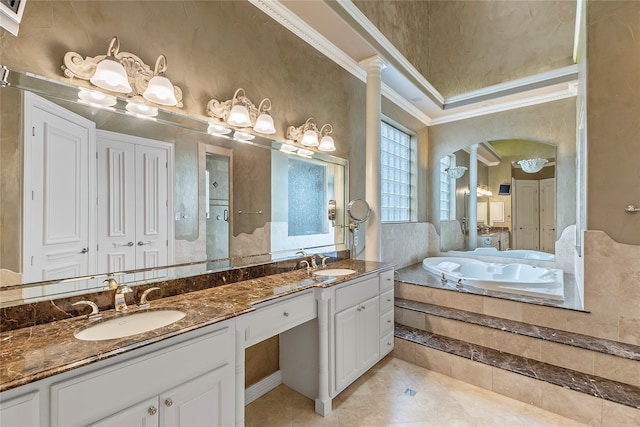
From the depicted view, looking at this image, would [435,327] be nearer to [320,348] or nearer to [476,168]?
[320,348]

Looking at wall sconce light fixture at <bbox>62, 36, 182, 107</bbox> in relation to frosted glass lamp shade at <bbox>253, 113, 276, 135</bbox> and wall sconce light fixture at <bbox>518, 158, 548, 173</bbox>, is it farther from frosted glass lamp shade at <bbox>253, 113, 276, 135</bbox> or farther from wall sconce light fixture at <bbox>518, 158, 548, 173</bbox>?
wall sconce light fixture at <bbox>518, 158, 548, 173</bbox>

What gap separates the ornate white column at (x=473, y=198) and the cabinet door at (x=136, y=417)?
4.59m

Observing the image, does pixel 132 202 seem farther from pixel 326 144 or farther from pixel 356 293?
pixel 326 144

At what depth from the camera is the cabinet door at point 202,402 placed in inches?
42.9

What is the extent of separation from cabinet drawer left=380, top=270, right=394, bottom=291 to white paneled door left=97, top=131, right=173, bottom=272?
161 centimetres

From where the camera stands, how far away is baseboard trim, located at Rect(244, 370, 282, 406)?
2.04 m

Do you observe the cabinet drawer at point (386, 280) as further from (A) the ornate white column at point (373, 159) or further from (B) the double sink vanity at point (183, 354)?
(A) the ornate white column at point (373, 159)

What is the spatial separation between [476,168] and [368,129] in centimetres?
247

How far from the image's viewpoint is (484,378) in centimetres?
223

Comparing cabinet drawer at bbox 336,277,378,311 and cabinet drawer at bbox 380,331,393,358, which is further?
cabinet drawer at bbox 380,331,393,358

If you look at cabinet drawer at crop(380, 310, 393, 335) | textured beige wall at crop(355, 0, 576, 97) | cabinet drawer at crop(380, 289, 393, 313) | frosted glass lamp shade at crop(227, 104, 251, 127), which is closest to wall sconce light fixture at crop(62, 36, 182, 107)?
frosted glass lamp shade at crop(227, 104, 251, 127)

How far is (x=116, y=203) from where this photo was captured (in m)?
1.43

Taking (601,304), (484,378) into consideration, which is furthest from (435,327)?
(601,304)

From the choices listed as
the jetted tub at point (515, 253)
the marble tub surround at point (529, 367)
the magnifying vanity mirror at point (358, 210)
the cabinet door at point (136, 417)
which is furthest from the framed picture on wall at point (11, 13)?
the jetted tub at point (515, 253)
